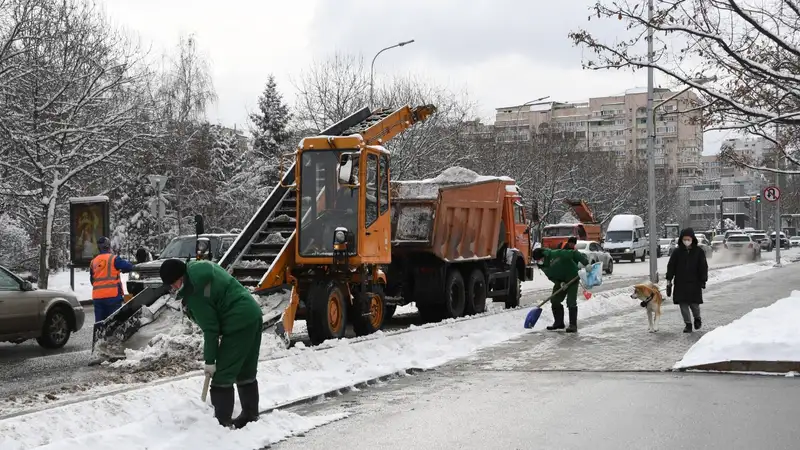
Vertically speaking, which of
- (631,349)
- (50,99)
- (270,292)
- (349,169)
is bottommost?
(631,349)

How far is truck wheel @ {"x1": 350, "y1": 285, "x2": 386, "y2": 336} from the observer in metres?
14.1

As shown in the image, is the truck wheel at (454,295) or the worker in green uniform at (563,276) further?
the truck wheel at (454,295)

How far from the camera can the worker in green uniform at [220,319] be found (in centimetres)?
682

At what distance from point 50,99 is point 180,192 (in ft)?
71.7

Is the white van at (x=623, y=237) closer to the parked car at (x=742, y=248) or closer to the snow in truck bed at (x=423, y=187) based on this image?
the parked car at (x=742, y=248)

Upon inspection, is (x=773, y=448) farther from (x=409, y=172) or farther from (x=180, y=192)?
(x=180, y=192)

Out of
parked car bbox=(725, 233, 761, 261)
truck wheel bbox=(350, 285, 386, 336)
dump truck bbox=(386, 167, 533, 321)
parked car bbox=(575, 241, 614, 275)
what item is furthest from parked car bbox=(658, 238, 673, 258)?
truck wheel bbox=(350, 285, 386, 336)

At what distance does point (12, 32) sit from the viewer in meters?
21.1

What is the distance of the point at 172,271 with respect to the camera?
6.70 m

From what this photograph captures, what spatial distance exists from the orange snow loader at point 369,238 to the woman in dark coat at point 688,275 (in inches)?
176

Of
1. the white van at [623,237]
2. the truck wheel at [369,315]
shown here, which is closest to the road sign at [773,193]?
the white van at [623,237]

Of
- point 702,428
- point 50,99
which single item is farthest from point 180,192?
point 702,428

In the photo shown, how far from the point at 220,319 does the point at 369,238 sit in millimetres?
7031

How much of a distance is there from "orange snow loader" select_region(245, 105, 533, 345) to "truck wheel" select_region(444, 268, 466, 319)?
2cm
